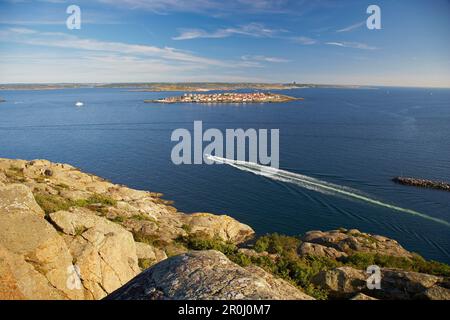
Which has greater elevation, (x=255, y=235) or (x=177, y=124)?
(x=177, y=124)

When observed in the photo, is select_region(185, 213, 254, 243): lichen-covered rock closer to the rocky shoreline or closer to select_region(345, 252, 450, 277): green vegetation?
the rocky shoreline

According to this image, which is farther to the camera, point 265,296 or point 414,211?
point 414,211

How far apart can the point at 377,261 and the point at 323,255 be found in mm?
3719

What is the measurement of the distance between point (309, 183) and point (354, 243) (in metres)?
21.7

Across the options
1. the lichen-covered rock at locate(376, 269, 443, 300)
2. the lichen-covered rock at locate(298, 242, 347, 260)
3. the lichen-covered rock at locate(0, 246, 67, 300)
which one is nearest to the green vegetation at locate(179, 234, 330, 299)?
the lichen-covered rock at locate(298, 242, 347, 260)

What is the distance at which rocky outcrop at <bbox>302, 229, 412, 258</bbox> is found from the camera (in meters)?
25.8

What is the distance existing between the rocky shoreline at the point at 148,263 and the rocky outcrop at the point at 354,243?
103 millimetres

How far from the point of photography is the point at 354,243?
26578 mm

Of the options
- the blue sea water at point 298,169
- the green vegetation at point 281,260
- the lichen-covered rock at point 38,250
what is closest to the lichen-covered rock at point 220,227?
the blue sea water at point 298,169

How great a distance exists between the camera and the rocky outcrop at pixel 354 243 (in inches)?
1016
